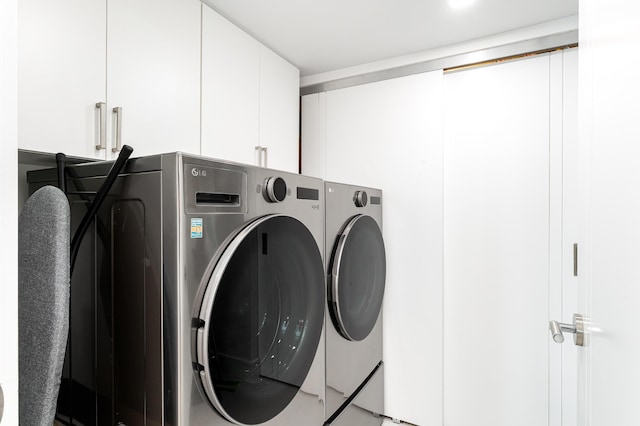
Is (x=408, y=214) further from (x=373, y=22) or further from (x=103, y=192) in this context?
(x=103, y=192)

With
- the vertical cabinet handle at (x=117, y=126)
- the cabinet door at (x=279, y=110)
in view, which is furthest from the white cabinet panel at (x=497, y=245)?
the vertical cabinet handle at (x=117, y=126)

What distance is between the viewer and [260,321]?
40.6 inches

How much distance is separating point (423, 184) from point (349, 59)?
0.94 metres

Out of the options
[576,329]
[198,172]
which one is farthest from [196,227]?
[576,329]

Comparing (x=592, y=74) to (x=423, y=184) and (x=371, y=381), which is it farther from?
(x=371, y=381)

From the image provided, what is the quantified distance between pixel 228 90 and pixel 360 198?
34.2 inches

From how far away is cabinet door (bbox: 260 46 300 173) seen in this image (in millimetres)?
1978

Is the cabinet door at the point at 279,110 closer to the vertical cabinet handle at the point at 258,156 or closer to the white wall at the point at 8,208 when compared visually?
the vertical cabinet handle at the point at 258,156

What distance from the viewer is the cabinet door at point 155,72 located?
48.0 inches

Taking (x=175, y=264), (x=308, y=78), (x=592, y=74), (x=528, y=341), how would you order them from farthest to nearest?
(x=308, y=78) → (x=528, y=341) → (x=175, y=264) → (x=592, y=74)

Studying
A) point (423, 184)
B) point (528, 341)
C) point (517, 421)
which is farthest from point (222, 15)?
point (517, 421)

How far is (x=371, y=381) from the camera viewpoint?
1.95 metres

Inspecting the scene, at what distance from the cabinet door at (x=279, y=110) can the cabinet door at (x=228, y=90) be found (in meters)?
0.07

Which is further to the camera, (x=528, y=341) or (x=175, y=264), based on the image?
(x=528, y=341)
